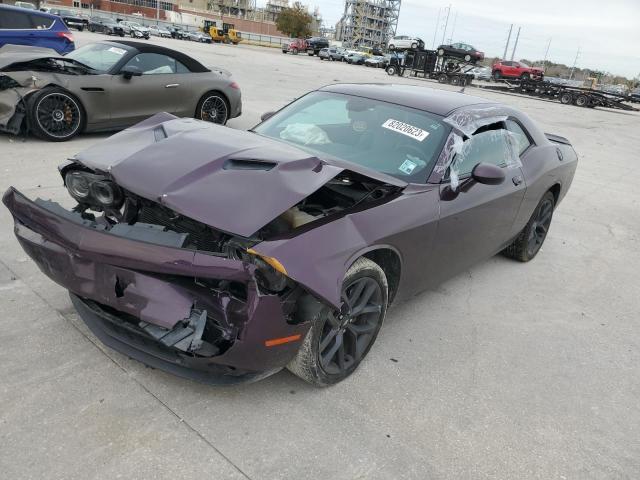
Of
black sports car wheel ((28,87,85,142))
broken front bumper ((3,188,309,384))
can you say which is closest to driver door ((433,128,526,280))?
broken front bumper ((3,188,309,384))

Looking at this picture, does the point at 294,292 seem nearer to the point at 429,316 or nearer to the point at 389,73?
the point at 429,316

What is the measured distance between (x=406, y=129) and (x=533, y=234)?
2287mm

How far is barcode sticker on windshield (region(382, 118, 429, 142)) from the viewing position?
343 centimetres

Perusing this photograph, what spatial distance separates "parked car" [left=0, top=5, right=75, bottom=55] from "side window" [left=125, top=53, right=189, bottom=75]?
3922 mm

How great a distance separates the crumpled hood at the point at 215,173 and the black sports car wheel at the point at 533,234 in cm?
237

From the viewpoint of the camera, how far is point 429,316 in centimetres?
374

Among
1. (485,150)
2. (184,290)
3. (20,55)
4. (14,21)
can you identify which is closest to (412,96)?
(485,150)

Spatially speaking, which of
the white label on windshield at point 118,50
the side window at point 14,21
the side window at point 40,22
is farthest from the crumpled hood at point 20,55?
the side window at point 40,22

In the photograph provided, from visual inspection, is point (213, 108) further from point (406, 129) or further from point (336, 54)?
point (336, 54)

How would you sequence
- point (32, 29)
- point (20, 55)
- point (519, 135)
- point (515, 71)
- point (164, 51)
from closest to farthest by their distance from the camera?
point (519, 135), point (20, 55), point (164, 51), point (32, 29), point (515, 71)

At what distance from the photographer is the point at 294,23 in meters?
90.9

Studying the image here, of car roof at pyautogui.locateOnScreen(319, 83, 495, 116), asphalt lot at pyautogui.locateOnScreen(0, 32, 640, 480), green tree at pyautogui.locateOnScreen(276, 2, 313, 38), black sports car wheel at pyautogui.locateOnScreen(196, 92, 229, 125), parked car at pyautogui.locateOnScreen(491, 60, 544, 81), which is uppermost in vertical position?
green tree at pyautogui.locateOnScreen(276, 2, 313, 38)

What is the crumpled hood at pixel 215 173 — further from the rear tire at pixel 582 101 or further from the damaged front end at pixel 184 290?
the rear tire at pixel 582 101

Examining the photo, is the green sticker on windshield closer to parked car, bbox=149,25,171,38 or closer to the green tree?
parked car, bbox=149,25,171,38
